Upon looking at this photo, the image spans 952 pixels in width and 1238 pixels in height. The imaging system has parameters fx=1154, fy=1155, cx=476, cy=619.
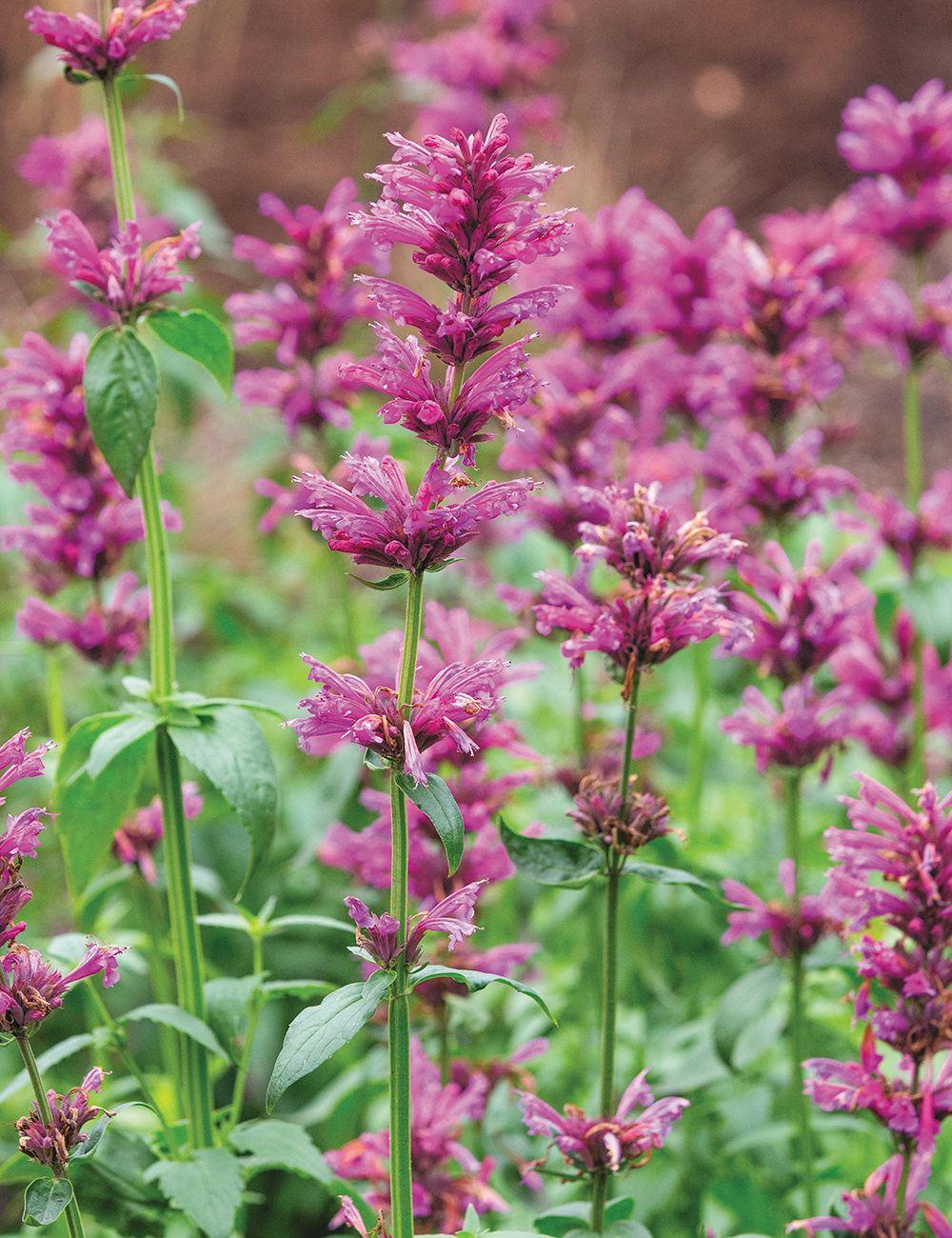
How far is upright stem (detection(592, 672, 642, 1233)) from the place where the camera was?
127 centimetres

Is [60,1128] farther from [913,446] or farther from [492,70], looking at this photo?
[492,70]

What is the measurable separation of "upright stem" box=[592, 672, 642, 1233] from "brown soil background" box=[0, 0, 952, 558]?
5.91 meters

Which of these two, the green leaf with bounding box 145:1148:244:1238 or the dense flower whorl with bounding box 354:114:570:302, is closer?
the dense flower whorl with bounding box 354:114:570:302

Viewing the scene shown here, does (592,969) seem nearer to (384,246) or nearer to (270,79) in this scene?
(384,246)

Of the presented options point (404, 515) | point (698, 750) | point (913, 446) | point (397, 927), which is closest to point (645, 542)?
point (404, 515)

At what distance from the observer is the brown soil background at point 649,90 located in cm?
690

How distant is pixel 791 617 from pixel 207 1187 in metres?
1.07

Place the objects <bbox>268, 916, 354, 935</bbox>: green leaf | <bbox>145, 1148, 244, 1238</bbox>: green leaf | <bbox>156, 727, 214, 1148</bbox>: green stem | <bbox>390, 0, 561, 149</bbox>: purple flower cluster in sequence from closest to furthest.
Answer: <bbox>145, 1148, 244, 1238</bbox>: green leaf, <bbox>268, 916, 354, 935</bbox>: green leaf, <bbox>156, 727, 214, 1148</bbox>: green stem, <bbox>390, 0, 561, 149</bbox>: purple flower cluster

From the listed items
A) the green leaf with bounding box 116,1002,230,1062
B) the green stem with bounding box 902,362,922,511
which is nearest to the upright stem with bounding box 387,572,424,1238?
the green leaf with bounding box 116,1002,230,1062

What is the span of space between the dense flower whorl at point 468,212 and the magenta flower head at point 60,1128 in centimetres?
85

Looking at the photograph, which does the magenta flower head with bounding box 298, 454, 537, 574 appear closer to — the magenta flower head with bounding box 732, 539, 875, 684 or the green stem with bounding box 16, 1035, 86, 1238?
the green stem with bounding box 16, 1035, 86, 1238

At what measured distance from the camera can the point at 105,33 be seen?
137 centimetres

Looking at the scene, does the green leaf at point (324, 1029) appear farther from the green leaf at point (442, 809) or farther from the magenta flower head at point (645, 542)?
the magenta flower head at point (645, 542)

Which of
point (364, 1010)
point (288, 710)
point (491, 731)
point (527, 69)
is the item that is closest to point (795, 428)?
point (527, 69)
